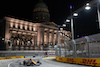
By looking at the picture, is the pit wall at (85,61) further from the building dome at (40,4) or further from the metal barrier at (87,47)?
the building dome at (40,4)

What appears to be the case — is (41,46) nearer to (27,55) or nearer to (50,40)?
(50,40)

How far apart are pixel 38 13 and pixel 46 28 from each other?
75.1 feet

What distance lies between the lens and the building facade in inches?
2959

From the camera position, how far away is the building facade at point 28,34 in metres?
75.2

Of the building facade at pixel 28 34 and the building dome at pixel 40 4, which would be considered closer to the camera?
the building facade at pixel 28 34

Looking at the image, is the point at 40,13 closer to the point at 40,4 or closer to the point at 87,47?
the point at 40,4

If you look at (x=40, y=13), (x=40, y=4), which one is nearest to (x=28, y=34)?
(x=40, y=13)

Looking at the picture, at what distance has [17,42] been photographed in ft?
257

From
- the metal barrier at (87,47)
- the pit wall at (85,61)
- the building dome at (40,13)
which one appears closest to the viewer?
the metal barrier at (87,47)

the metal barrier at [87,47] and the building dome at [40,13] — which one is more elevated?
the building dome at [40,13]

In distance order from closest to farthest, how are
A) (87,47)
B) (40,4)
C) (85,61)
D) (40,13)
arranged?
(87,47), (85,61), (40,13), (40,4)

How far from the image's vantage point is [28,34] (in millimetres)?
88250

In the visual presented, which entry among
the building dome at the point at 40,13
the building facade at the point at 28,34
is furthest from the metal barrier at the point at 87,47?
the building dome at the point at 40,13

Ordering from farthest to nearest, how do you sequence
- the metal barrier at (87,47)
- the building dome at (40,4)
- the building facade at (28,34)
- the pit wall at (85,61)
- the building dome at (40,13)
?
the building dome at (40,4) → the building dome at (40,13) → the building facade at (28,34) → the pit wall at (85,61) → the metal barrier at (87,47)
